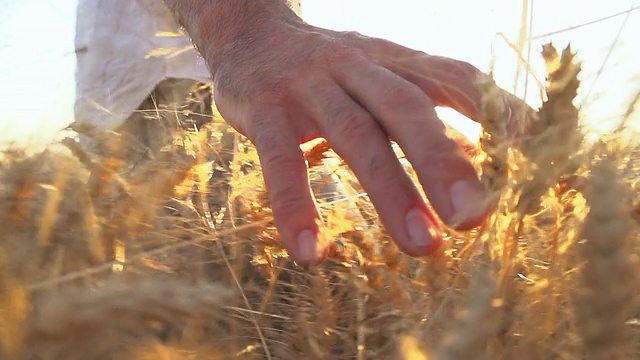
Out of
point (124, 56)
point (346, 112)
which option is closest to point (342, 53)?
point (346, 112)

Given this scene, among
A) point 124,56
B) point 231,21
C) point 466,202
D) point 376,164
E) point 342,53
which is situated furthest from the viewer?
point 124,56

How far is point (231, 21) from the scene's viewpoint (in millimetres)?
848

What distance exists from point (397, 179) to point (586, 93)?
0.20 meters

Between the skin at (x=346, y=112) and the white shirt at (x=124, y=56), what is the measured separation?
29.7 inches

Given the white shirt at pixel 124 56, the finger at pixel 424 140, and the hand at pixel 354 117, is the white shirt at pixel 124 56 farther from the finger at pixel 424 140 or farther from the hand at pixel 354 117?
the finger at pixel 424 140

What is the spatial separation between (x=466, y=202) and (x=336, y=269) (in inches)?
10.2

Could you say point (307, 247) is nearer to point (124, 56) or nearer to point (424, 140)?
point (424, 140)

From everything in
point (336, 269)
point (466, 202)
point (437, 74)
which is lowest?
point (336, 269)

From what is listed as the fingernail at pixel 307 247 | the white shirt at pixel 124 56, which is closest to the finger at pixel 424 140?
the fingernail at pixel 307 247

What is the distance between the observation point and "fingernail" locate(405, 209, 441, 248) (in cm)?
51

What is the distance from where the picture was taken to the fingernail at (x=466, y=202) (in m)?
0.45

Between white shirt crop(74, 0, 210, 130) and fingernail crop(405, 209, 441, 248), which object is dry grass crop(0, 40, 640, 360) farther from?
white shirt crop(74, 0, 210, 130)

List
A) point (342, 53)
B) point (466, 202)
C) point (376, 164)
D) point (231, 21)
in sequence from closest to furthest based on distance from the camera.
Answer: point (466, 202)
point (376, 164)
point (342, 53)
point (231, 21)

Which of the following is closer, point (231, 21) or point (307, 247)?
point (307, 247)
